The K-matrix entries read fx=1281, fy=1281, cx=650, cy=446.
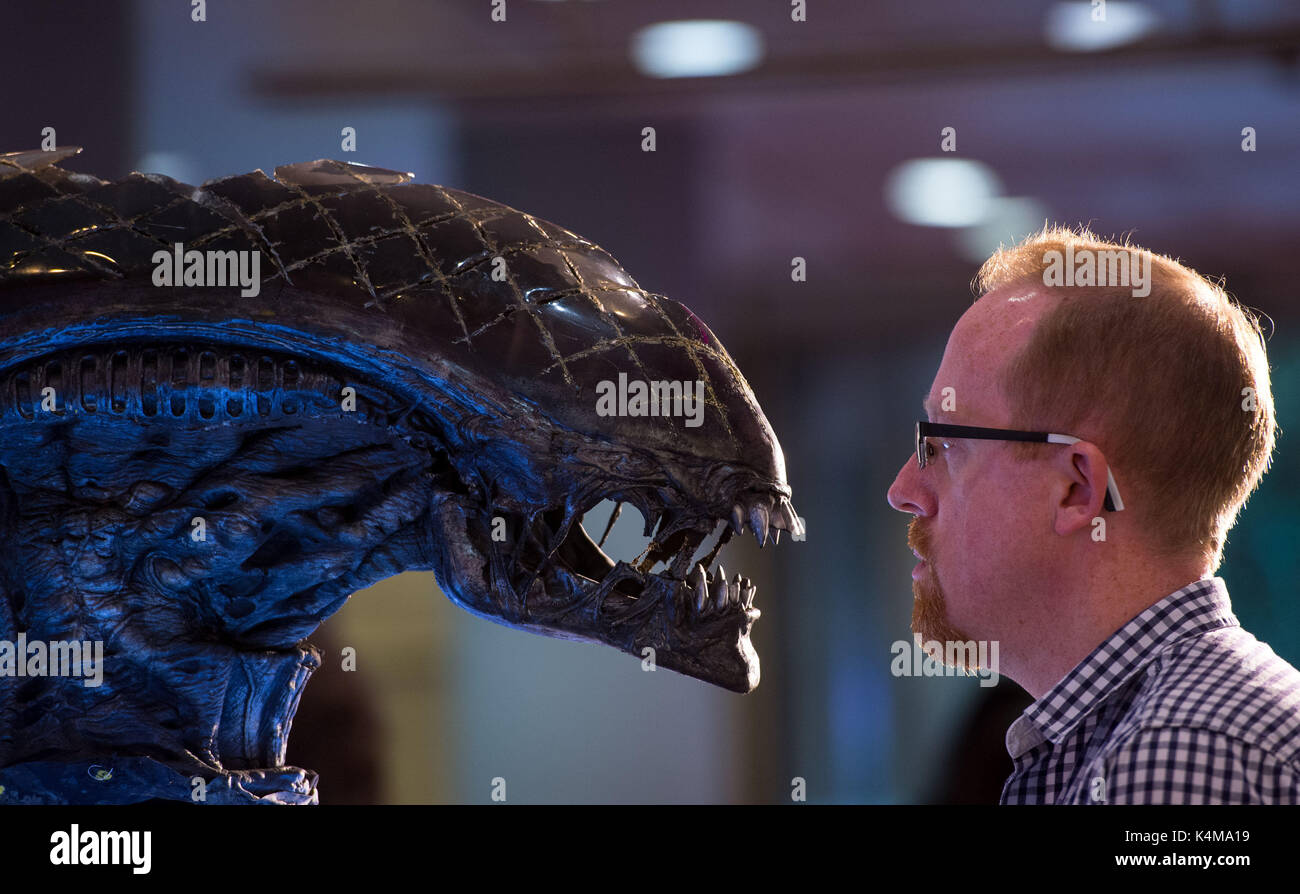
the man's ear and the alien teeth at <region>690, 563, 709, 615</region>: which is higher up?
the man's ear

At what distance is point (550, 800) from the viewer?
298 centimetres

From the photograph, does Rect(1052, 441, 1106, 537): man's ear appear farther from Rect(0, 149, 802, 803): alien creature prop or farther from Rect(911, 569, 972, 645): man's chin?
Rect(0, 149, 802, 803): alien creature prop

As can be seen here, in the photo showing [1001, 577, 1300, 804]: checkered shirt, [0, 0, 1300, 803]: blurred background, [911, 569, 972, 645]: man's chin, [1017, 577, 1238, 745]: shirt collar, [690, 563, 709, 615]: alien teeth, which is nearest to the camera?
[1001, 577, 1300, 804]: checkered shirt

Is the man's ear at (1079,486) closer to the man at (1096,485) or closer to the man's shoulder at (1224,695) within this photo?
the man at (1096,485)

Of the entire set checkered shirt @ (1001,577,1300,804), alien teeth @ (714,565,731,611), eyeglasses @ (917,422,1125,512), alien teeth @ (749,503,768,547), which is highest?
eyeglasses @ (917,422,1125,512)

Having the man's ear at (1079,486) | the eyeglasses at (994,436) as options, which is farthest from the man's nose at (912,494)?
the man's ear at (1079,486)

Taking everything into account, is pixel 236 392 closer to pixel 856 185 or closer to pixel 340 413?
pixel 340 413

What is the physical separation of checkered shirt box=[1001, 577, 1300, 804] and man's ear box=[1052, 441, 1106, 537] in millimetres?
122

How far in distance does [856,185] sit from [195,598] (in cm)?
235

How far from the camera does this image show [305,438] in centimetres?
132

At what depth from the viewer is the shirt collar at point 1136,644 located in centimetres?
136

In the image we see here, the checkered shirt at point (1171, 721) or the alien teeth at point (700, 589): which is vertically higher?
the alien teeth at point (700, 589)

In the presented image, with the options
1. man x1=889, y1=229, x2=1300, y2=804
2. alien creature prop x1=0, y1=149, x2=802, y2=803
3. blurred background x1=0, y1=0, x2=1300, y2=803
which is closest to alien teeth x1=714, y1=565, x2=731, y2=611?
alien creature prop x1=0, y1=149, x2=802, y2=803

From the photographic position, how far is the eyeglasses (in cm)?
137
